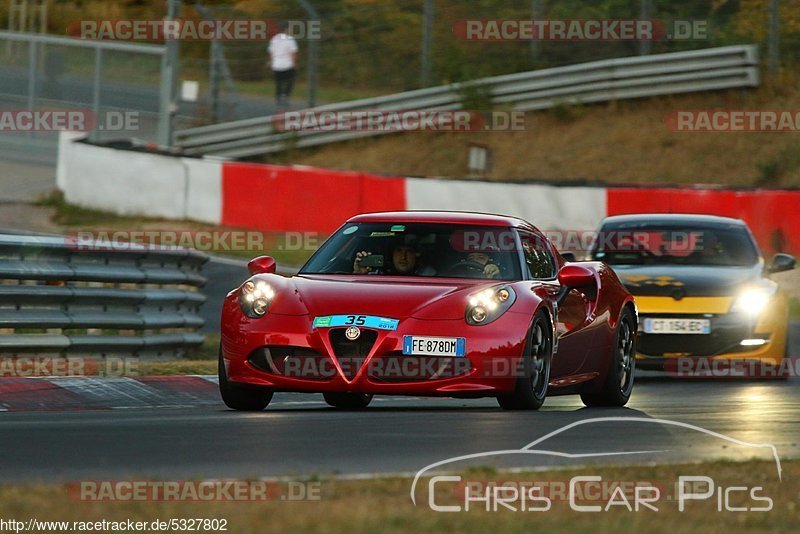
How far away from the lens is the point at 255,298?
9.64 meters

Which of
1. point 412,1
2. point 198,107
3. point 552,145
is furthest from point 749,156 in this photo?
point 198,107

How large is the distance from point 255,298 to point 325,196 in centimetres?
1481

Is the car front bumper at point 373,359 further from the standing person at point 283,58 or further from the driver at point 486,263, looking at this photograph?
the standing person at point 283,58

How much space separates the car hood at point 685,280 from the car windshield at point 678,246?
323 millimetres

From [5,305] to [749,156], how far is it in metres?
19.8

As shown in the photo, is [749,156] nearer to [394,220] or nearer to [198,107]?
[198,107]

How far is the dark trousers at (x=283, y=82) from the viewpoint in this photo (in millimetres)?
31953

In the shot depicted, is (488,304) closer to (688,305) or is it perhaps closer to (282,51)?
(688,305)

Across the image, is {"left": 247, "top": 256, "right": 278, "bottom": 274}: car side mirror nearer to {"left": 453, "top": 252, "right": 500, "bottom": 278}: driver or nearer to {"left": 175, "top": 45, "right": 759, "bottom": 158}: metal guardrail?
{"left": 453, "top": 252, "right": 500, "bottom": 278}: driver

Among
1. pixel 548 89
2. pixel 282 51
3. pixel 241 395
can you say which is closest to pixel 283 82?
pixel 282 51

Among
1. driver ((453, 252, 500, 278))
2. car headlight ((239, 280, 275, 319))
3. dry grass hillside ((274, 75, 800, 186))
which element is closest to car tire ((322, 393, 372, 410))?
driver ((453, 252, 500, 278))

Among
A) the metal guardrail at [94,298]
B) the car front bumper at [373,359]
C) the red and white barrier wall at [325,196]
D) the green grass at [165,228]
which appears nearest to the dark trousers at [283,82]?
the red and white barrier wall at [325,196]

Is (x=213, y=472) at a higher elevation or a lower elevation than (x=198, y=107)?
lower

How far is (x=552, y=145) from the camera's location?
31.5m
